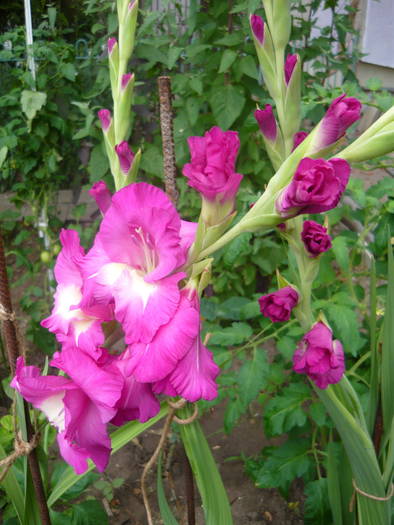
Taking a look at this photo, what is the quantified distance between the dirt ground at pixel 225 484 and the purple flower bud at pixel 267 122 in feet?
3.77

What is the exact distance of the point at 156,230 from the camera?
0.56m

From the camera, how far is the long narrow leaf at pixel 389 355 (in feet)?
2.91

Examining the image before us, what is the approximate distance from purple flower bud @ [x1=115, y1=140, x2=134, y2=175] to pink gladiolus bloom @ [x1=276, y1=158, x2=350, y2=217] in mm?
229

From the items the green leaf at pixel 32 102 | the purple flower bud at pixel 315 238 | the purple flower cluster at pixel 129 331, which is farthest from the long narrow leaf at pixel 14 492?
the green leaf at pixel 32 102

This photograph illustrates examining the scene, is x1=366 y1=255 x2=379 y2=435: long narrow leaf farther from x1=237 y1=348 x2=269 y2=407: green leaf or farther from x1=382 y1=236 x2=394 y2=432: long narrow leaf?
x1=237 y1=348 x2=269 y2=407: green leaf

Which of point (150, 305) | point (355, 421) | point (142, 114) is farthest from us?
point (142, 114)

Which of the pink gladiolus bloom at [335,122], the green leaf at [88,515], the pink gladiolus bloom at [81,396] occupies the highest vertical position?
the pink gladiolus bloom at [335,122]

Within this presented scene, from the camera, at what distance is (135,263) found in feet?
1.93

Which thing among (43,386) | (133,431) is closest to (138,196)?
(43,386)

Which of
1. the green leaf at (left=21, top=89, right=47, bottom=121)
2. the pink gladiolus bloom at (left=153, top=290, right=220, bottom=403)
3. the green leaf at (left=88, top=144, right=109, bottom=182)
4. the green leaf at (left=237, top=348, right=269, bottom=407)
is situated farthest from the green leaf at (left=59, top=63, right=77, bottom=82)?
the pink gladiolus bloom at (left=153, top=290, right=220, bottom=403)

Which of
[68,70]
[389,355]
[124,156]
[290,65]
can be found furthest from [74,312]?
[68,70]

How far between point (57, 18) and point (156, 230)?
2.63m

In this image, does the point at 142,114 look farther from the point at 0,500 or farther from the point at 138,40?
the point at 0,500

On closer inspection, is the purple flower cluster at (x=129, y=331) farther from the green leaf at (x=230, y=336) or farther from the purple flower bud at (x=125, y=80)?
the green leaf at (x=230, y=336)
